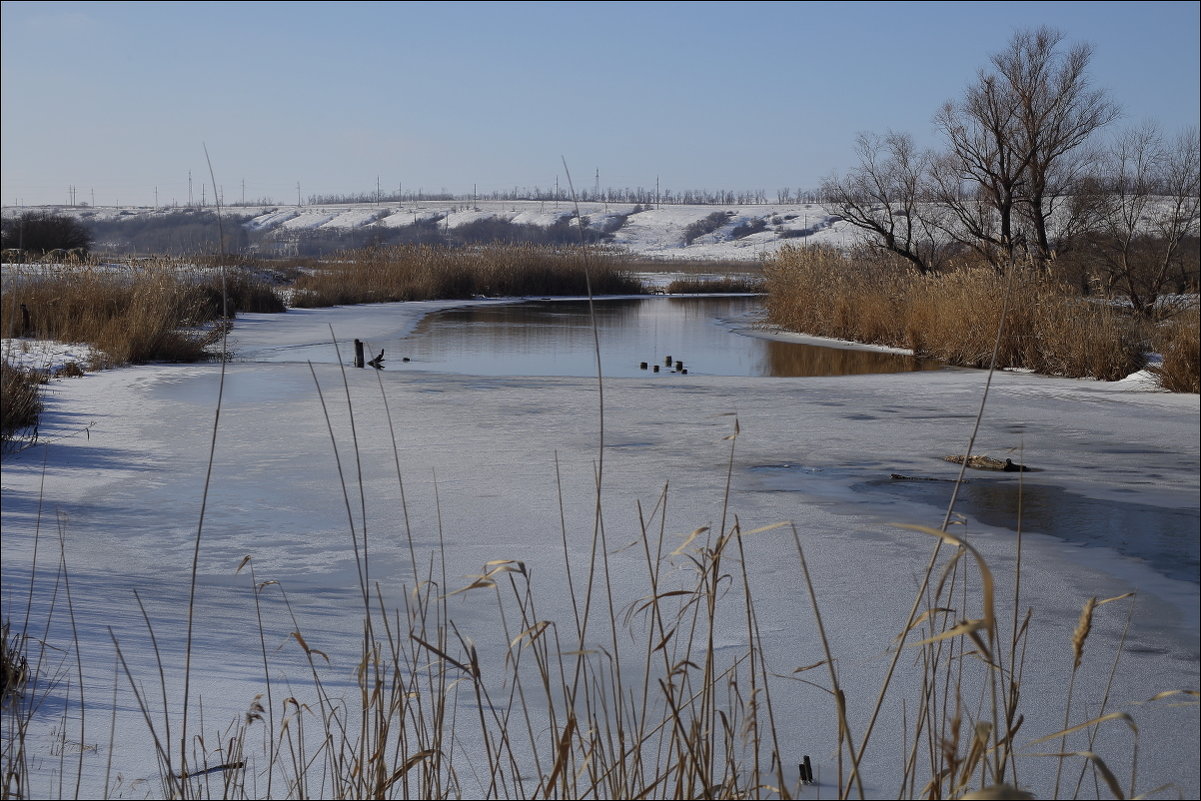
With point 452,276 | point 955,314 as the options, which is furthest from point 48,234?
point 955,314

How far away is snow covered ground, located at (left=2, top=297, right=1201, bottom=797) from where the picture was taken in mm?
2271

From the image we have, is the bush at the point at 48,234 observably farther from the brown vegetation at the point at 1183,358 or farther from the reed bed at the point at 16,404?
the brown vegetation at the point at 1183,358

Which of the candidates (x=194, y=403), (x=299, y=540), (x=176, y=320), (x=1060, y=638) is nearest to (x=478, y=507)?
(x=299, y=540)

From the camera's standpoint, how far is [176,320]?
443 inches

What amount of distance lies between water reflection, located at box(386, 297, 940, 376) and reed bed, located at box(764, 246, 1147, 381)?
0.57m

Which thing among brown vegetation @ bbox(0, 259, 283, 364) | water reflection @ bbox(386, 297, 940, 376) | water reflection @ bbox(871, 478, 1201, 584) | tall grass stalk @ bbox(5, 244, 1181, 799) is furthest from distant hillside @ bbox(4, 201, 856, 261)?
tall grass stalk @ bbox(5, 244, 1181, 799)

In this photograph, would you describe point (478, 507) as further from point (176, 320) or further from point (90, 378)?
point (176, 320)

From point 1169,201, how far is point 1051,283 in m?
6.40

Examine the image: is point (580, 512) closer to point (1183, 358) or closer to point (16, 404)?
point (16, 404)

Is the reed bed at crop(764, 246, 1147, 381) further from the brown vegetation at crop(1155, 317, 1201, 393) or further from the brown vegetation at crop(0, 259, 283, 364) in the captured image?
the brown vegetation at crop(0, 259, 283, 364)

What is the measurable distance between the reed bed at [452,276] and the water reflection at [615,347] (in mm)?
3543

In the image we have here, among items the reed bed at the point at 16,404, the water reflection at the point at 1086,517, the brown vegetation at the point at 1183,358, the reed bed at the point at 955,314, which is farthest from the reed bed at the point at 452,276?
the water reflection at the point at 1086,517

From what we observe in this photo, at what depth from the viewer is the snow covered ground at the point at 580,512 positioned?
2.27m

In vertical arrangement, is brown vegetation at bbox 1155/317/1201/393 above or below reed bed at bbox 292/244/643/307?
below
